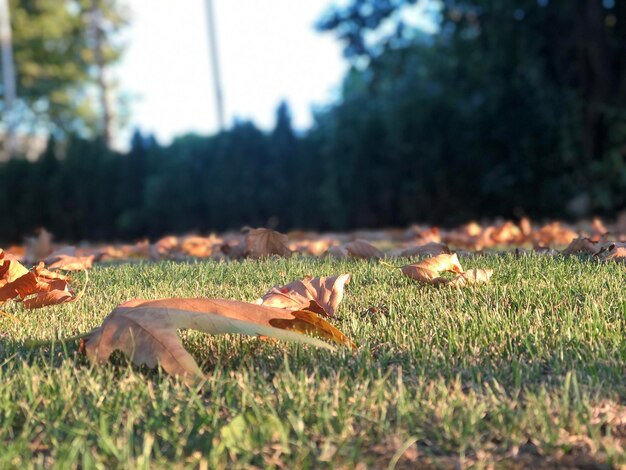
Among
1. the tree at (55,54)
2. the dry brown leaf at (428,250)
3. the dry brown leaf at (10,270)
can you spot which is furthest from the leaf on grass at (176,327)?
the tree at (55,54)

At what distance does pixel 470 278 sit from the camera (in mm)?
2672

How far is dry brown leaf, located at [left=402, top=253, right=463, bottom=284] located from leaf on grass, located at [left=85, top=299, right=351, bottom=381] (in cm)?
79

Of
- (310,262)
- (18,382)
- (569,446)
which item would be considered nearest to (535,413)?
(569,446)

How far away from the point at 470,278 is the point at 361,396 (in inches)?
50.6

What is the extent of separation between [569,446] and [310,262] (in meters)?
2.28

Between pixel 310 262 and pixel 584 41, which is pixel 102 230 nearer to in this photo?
pixel 584 41

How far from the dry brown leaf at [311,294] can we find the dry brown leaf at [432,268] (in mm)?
396

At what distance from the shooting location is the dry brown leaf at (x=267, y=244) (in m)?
3.96

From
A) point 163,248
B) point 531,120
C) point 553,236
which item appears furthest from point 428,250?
point 531,120

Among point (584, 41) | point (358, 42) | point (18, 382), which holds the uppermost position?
point (358, 42)

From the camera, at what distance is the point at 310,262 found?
3535mm

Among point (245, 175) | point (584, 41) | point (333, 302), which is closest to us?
point (333, 302)

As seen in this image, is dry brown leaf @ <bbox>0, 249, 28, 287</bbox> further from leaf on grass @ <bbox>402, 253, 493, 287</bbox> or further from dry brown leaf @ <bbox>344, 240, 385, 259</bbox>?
dry brown leaf @ <bbox>344, 240, 385, 259</bbox>

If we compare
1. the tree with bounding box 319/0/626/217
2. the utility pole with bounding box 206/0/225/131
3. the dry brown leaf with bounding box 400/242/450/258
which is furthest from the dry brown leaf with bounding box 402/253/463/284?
the utility pole with bounding box 206/0/225/131
